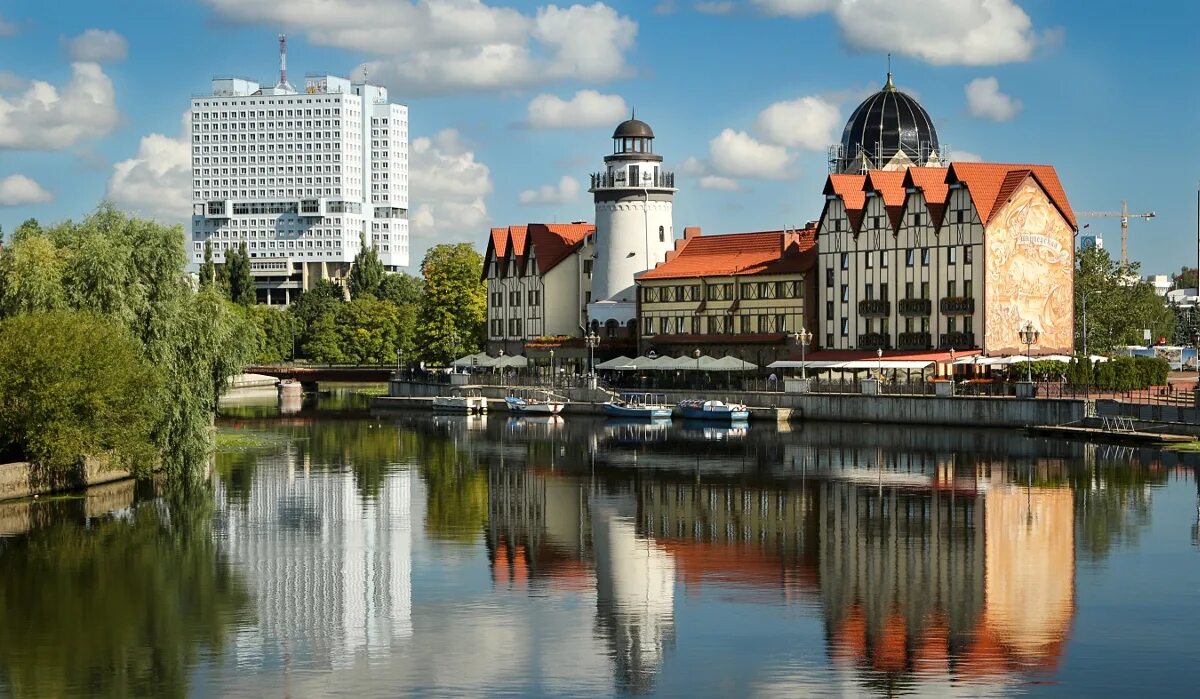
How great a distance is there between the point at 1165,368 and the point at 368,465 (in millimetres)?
44645

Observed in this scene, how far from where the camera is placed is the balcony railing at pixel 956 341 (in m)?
102

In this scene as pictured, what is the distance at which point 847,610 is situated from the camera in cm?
4094

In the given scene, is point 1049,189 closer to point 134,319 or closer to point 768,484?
point 768,484

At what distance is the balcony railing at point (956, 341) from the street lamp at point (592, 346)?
26.9 m

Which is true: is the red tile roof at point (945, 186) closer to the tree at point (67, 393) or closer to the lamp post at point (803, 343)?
the lamp post at point (803, 343)

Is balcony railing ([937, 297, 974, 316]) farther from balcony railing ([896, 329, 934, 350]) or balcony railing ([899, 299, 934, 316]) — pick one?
balcony railing ([896, 329, 934, 350])

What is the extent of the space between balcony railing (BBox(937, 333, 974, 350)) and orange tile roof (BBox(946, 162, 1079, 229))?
6824 millimetres

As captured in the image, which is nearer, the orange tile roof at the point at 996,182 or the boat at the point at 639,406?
the orange tile roof at the point at 996,182

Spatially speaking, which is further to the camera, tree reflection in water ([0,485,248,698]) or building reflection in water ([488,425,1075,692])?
building reflection in water ([488,425,1075,692])

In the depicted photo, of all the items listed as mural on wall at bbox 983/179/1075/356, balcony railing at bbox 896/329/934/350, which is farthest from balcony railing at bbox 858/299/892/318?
mural on wall at bbox 983/179/1075/356

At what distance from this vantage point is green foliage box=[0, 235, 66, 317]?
2473 inches

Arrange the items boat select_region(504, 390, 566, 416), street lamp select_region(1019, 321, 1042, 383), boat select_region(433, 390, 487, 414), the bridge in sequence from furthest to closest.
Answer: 1. the bridge
2. boat select_region(433, 390, 487, 414)
3. boat select_region(504, 390, 566, 416)
4. street lamp select_region(1019, 321, 1042, 383)

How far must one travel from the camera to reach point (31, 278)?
6312 cm

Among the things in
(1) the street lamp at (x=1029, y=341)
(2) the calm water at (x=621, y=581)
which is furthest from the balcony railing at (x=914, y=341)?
(2) the calm water at (x=621, y=581)
